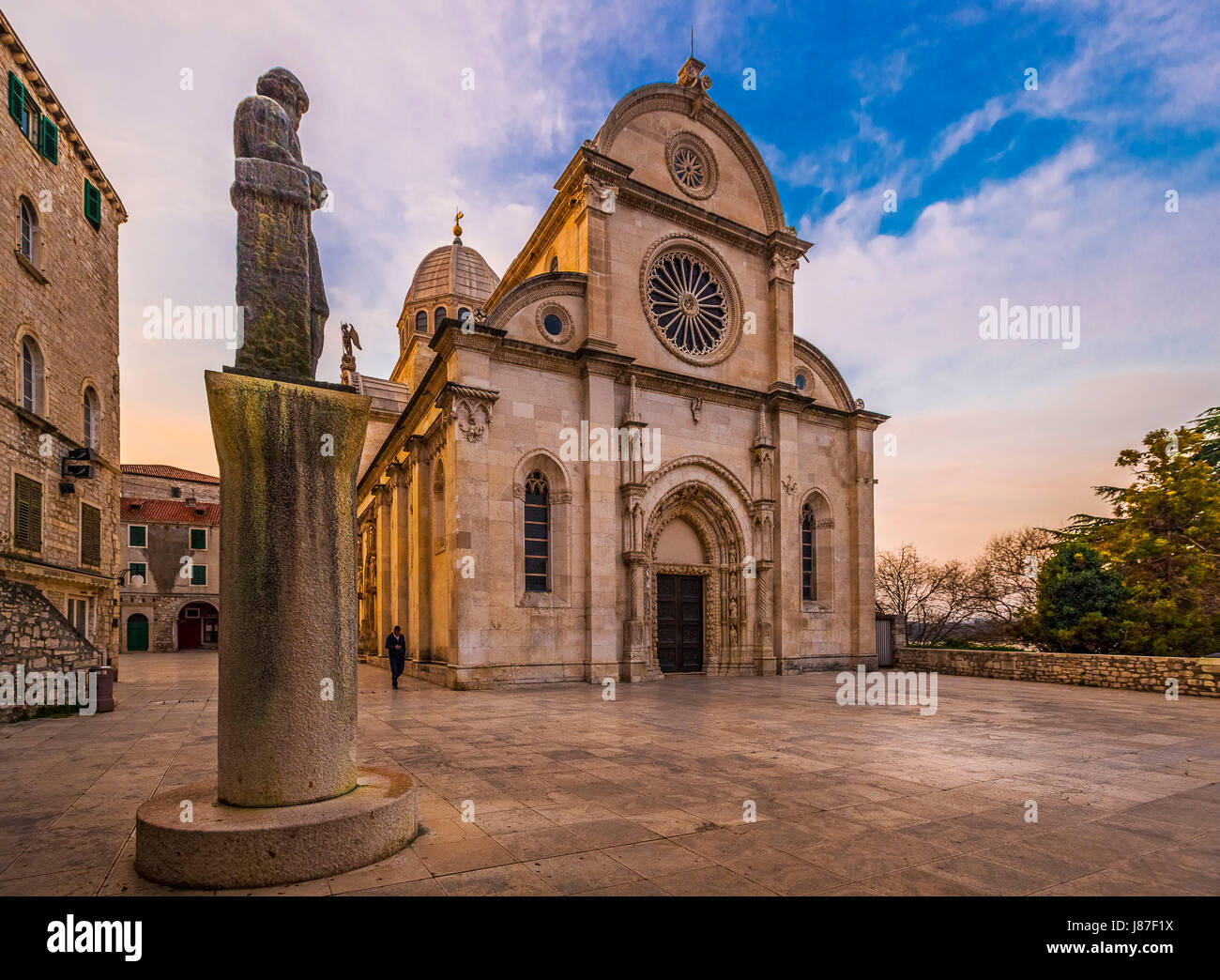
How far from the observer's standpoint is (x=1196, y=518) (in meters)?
20.7

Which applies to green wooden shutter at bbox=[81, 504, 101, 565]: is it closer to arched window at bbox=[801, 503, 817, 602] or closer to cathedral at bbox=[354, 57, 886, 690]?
cathedral at bbox=[354, 57, 886, 690]

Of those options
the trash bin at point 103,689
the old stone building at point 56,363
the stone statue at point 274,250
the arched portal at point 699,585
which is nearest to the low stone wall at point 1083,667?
the arched portal at point 699,585

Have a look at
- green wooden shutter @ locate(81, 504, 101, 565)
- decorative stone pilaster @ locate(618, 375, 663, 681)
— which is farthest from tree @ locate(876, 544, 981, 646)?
green wooden shutter @ locate(81, 504, 101, 565)

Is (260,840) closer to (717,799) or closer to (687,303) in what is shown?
(717,799)

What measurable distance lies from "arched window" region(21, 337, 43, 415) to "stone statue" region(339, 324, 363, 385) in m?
12.3

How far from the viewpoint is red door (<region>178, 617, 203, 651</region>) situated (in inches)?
1799

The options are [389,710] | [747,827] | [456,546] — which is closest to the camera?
[747,827]

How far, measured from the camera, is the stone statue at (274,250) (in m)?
5.18

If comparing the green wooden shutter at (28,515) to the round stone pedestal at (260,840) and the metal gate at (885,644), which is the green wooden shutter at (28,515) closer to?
the round stone pedestal at (260,840)

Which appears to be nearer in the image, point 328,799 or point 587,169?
point 328,799

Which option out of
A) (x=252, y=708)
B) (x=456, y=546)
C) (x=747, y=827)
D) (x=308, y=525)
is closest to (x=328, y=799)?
(x=252, y=708)

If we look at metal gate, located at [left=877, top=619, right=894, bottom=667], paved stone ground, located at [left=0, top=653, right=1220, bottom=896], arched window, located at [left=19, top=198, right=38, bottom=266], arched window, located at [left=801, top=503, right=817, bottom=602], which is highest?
arched window, located at [left=19, top=198, right=38, bottom=266]

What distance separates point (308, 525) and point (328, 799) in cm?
192
